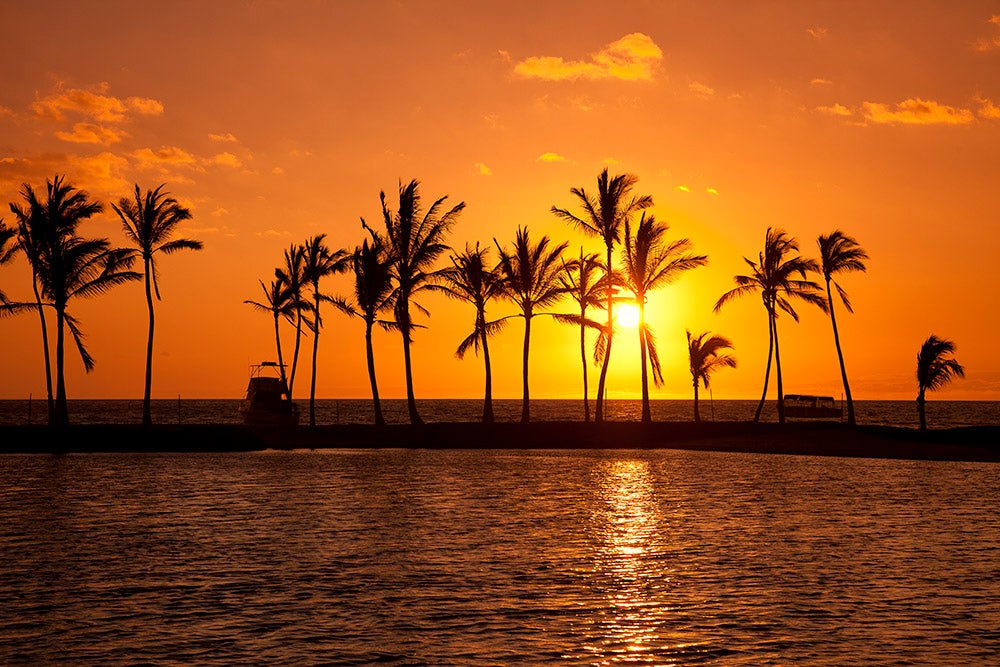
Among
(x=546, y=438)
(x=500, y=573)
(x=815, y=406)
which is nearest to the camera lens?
(x=500, y=573)

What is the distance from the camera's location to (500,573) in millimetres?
14969

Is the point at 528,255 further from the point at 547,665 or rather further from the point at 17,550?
the point at 547,665

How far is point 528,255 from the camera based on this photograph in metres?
52.6

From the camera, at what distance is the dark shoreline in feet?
146

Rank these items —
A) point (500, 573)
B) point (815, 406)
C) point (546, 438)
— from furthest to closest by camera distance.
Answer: point (815, 406) → point (546, 438) → point (500, 573)

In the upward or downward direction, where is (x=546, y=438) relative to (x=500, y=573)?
upward

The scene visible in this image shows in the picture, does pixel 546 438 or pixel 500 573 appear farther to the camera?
pixel 546 438

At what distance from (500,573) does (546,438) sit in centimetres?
3677

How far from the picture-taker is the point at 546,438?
51625 millimetres

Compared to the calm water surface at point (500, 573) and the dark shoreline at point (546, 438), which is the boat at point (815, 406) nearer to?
the dark shoreline at point (546, 438)

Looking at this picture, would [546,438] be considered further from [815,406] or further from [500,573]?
[815,406]

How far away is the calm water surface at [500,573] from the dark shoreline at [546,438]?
51.8 feet

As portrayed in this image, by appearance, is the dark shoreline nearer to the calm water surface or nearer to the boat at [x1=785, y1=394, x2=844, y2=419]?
the calm water surface

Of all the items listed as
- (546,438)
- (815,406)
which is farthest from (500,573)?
(815,406)
